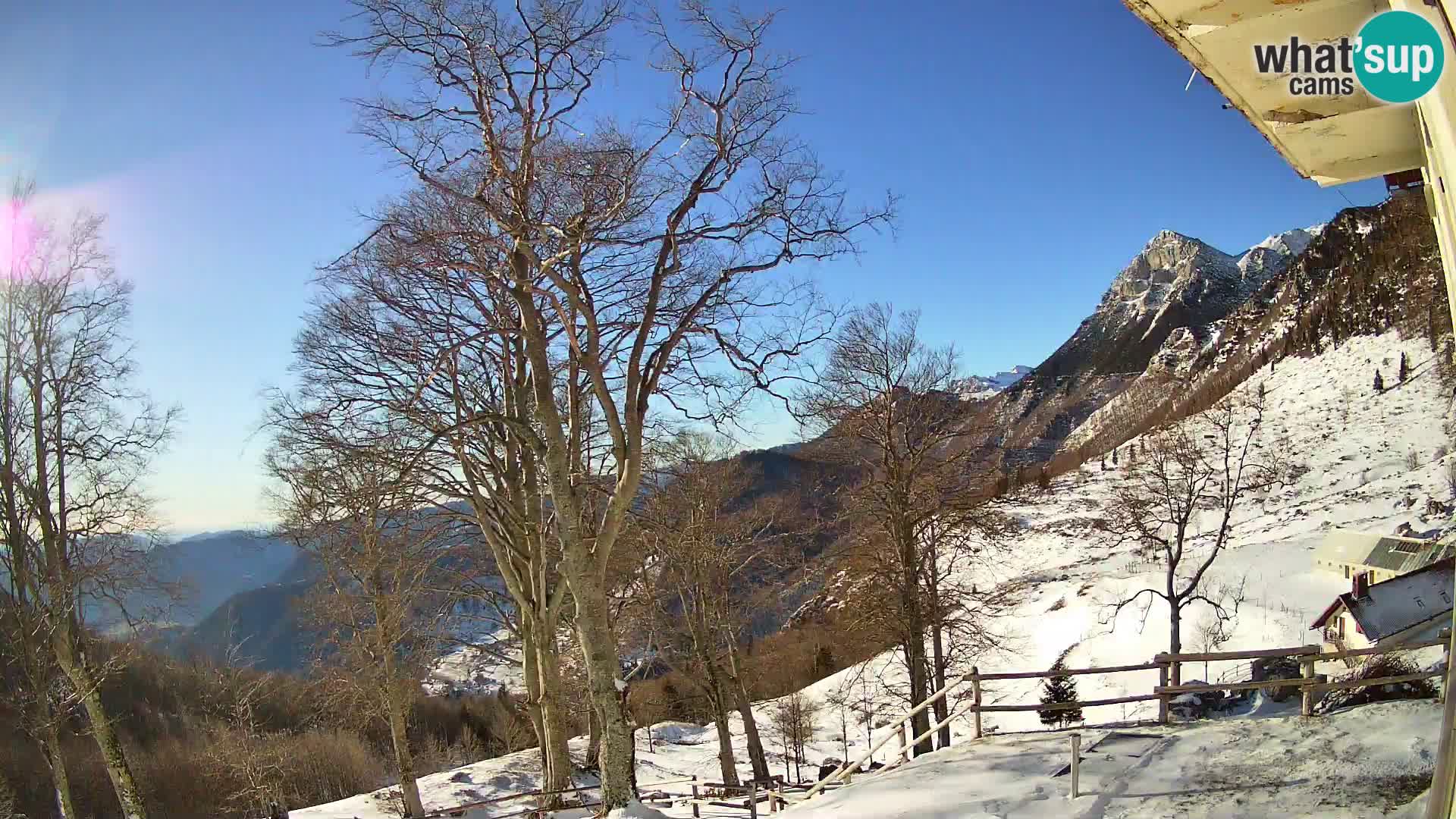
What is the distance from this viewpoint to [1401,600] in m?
19.3

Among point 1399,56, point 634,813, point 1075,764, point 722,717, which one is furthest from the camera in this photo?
point 722,717

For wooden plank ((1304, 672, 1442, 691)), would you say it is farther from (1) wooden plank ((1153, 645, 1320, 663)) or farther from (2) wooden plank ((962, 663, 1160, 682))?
(2) wooden plank ((962, 663, 1160, 682))

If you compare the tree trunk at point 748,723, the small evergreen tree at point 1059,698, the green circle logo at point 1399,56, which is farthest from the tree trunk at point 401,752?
the green circle logo at point 1399,56

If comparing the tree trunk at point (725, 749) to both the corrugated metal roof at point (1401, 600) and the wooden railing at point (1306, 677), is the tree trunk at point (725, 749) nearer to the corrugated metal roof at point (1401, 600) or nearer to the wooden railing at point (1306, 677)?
the wooden railing at point (1306, 677)

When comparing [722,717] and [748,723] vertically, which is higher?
[722,717]

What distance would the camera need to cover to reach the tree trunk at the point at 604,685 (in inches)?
323

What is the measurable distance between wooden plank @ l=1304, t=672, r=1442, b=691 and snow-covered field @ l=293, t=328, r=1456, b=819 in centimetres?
34

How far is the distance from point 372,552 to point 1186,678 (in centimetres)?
2562

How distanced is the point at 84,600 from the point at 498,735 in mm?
36228

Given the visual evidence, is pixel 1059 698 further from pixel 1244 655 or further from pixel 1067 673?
pixel 1244 655

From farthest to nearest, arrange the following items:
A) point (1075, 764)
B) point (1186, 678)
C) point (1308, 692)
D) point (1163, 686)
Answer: point (1186, 678) < point (1163, 686) < point (1308, 692) < point (1075, 764)

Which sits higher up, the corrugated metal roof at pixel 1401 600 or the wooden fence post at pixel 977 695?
the wooden fence post at pixel 977 695

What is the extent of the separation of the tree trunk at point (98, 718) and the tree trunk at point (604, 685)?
8722mm

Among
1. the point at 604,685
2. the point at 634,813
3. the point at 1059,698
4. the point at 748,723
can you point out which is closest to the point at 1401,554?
the point at 1059,698
